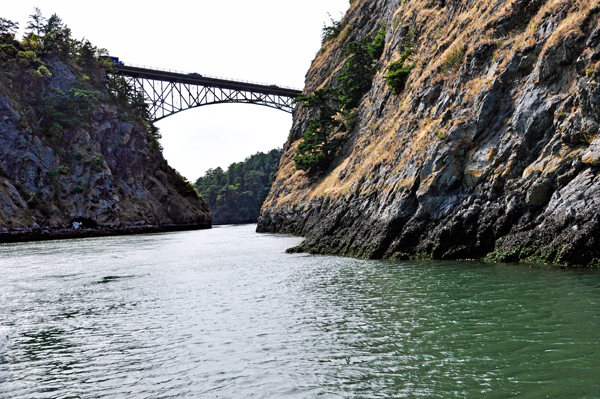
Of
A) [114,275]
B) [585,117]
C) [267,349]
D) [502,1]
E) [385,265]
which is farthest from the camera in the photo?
[502,1]

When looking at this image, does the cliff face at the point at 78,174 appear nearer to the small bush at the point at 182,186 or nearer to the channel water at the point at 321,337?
the small bush at the point at 182,186

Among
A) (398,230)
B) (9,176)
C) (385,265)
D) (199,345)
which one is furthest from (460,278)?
(9,176)

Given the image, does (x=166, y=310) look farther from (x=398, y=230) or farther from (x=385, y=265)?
(x=398, y=230)

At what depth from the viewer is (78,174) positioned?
2366 inches

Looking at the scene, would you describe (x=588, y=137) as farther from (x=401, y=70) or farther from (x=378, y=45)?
(x=378, y=45)

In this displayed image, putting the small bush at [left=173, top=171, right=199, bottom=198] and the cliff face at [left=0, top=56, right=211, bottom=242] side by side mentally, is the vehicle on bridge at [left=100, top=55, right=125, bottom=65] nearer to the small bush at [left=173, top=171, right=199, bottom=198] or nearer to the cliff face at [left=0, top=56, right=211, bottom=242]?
the cliff face at [left=0, top=56, right=211, bottom=242]

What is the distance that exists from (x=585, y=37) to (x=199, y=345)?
52.8 feet

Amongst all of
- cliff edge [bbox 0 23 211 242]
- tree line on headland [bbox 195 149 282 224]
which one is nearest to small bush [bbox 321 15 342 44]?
cliff edge [bbox 0 23 211 242]

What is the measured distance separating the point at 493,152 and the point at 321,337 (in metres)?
12.1

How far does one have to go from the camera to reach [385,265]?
652 inches

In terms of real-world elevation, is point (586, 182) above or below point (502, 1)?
below

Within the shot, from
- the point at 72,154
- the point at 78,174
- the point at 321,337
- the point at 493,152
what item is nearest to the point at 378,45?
the point at 493,152

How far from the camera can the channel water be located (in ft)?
18.7

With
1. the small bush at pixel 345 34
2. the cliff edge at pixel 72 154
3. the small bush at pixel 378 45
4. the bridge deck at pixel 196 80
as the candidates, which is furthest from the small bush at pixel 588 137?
the bridge deck at pixel 196 80
